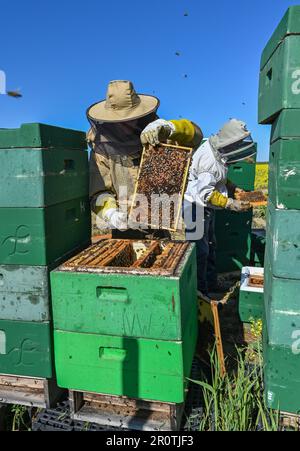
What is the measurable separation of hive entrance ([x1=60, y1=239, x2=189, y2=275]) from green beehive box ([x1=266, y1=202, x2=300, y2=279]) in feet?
1.88

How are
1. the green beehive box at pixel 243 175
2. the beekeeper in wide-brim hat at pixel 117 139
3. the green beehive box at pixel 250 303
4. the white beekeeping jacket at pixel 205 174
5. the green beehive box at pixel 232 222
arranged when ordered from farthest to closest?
1. the green beehive box at pixel 243 175
2. the green beehive box at pixel 232 222
3. the white beekeeping jacket at pixel 205 174
4. the green beehive box at pixel 250 303
5. the beekeeper in wide-brim hat at pixel 117 139

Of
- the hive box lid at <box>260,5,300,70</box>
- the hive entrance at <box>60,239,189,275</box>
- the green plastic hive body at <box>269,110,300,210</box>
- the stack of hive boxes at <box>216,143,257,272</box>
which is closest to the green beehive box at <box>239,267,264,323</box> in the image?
the hive entrance at <box>60,239,189,275</box>

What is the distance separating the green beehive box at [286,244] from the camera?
1927mm

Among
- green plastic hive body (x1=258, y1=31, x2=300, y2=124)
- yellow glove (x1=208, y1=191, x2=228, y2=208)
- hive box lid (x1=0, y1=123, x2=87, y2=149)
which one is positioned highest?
green plastic hive body (x1=258, y1=31, x2=300, y2=124)

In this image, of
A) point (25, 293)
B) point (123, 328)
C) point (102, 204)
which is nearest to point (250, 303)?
point (102, 204)

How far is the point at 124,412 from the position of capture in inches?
90.6

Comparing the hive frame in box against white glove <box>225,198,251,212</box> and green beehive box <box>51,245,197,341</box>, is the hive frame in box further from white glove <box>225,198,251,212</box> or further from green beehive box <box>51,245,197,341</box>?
white glove <box>225,198,251,212</box>

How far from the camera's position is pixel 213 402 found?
2348 millimetres

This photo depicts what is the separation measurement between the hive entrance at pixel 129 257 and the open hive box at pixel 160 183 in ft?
0.77

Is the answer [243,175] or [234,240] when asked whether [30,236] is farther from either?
[243,175]

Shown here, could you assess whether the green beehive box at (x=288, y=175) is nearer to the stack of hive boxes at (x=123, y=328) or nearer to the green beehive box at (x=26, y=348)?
the stack of hive boxes at (x=123, y=328)

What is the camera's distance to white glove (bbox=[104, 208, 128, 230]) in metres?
3.10

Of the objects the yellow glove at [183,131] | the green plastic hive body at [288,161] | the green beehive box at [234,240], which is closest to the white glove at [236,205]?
the green beehive box at [234,240]

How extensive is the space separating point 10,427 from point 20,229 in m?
1.39
